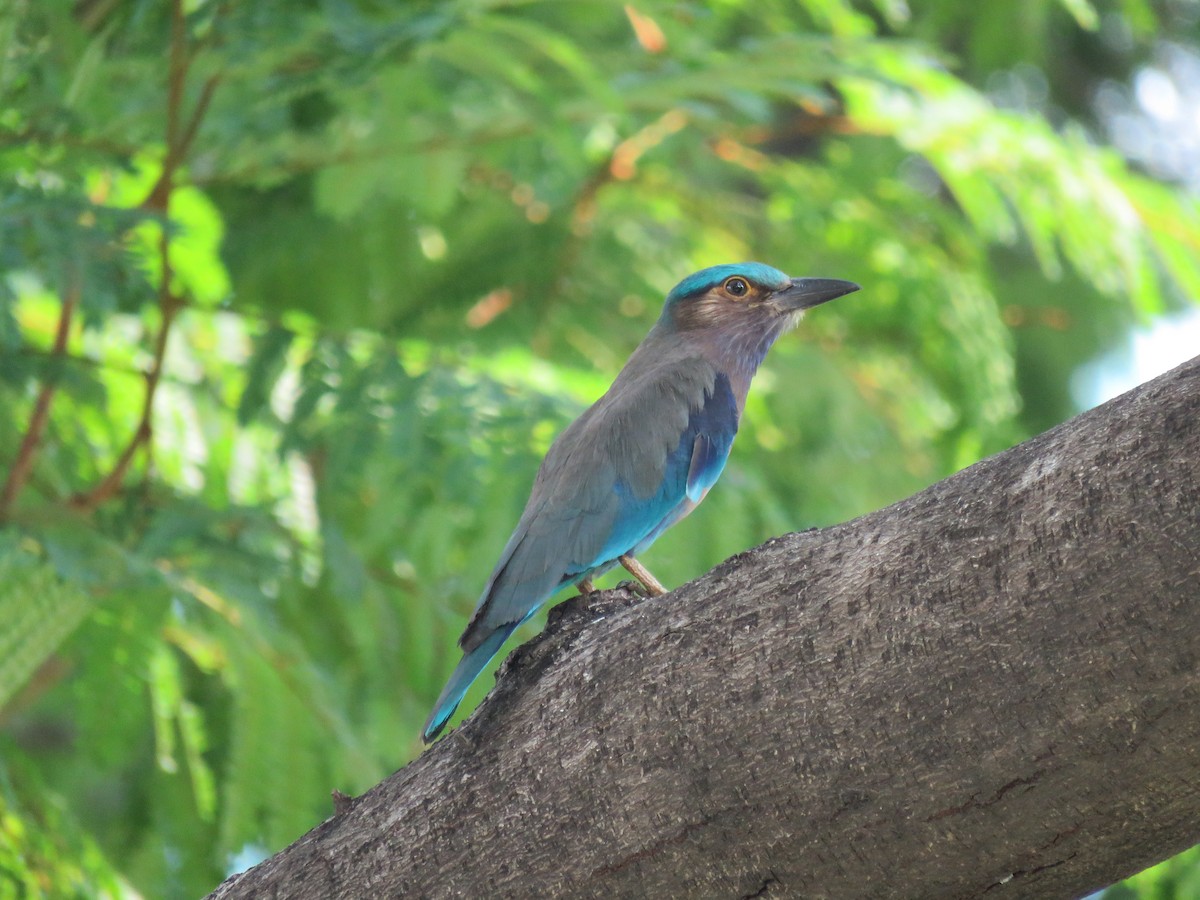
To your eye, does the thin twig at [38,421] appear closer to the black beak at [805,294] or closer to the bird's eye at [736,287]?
the bird's eye at [736,287]

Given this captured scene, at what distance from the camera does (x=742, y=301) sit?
5.51m

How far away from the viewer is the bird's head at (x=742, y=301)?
17.9 ft

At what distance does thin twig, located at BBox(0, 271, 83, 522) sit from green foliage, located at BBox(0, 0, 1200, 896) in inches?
0.6

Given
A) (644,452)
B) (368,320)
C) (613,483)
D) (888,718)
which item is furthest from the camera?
(368,320)

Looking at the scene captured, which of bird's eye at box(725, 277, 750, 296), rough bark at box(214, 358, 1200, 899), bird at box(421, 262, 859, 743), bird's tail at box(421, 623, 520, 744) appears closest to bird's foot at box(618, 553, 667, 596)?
bird at box(421, 262, 859, 743)

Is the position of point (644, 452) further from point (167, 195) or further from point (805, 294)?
point (167, 195)

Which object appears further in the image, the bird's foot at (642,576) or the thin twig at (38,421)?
the thin twig at (38,421)

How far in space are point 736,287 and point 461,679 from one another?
7.90 ft

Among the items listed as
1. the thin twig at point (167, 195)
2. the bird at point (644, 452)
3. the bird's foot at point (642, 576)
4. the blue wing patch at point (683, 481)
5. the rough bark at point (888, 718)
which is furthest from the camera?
the thin twig at point (167, 195)

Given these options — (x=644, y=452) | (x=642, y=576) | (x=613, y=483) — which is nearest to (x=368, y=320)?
(x=644, y=452)

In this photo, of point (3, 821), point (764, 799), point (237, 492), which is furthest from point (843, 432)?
point (764, 799)

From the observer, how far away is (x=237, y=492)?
5723mm

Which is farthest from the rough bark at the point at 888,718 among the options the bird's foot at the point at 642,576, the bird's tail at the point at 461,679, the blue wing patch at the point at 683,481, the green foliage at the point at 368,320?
the green foliage at the point at 368,320

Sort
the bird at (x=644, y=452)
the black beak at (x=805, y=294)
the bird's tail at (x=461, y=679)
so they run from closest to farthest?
the bird's tail at (x=461, y=679)
the bird at (x=644, y=452)
the black beak at (x=805, y=294)
